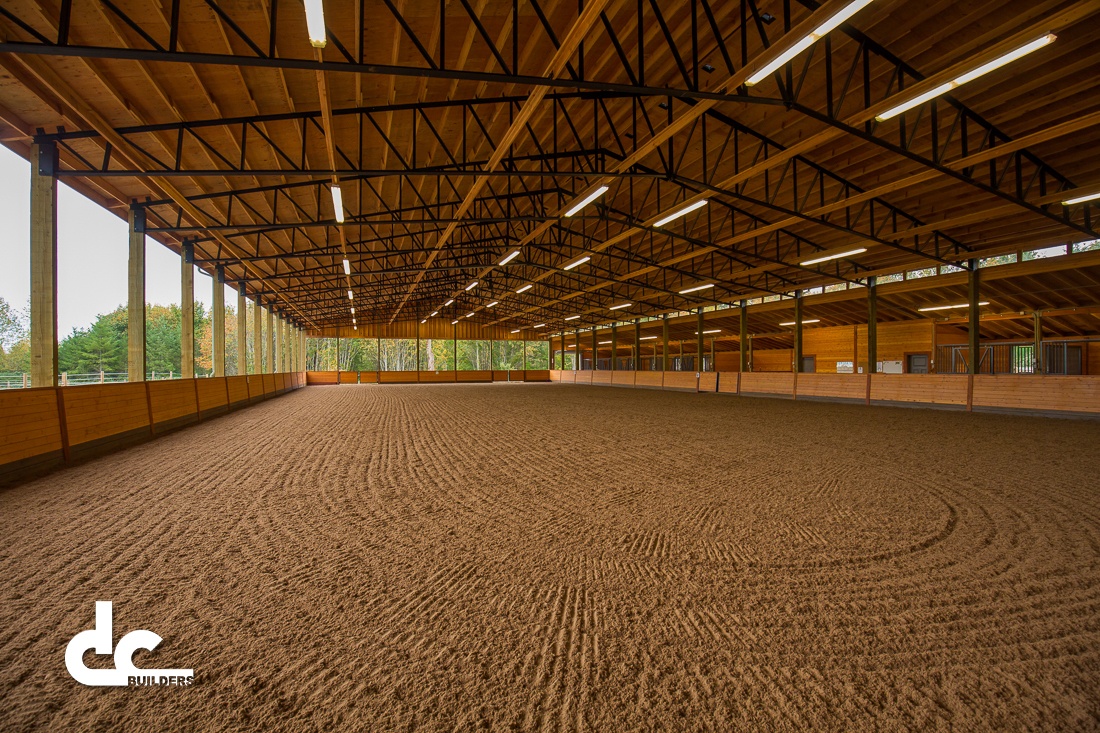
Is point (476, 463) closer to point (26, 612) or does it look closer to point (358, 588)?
point (358, 588)

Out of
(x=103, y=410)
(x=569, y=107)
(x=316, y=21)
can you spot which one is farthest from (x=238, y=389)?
(x=316, y=21)

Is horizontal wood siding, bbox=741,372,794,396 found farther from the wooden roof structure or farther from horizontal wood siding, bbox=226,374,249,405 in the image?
horizontal wood siding, bbox=226,374,249,405

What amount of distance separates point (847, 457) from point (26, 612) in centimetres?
906

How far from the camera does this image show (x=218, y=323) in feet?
63.1

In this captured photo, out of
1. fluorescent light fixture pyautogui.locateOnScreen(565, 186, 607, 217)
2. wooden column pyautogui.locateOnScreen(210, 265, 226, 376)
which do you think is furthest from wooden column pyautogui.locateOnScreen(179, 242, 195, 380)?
fluorescent light fixture pyautogui.locateOnScreen(565, 186, 607, 217)

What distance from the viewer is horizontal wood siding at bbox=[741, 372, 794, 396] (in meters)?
21.8

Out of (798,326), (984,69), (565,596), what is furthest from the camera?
(798,326)

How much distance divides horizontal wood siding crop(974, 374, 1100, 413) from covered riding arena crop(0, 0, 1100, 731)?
8 centimetres

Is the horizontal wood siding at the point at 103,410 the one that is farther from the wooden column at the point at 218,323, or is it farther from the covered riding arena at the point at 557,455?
Answer: the wooden column at the point at 218,323

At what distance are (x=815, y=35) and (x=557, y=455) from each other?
676 cm

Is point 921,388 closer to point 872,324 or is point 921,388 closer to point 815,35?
point 872,324

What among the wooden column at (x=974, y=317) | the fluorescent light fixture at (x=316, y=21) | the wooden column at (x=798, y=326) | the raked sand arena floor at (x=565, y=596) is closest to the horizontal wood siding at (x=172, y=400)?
the raked sand arena floor at (x=565, y=596)

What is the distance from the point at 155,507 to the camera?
4984 mm

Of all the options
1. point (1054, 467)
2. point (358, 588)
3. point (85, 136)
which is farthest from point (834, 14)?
point (85, 136)
